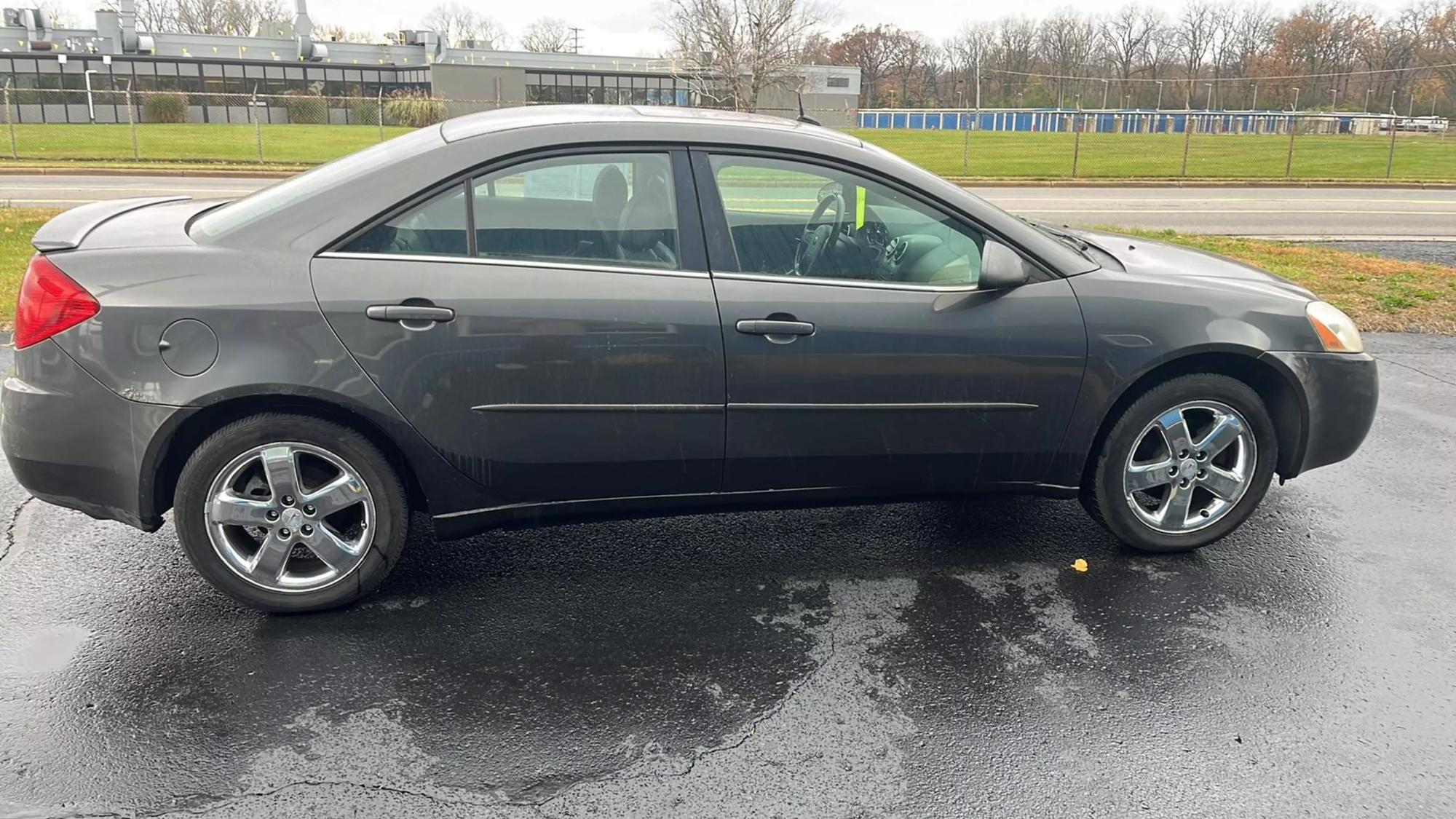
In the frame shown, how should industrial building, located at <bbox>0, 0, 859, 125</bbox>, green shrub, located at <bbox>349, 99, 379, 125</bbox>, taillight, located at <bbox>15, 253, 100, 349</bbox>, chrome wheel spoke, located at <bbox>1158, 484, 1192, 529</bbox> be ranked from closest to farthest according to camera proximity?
taillight, located at <bbox>15, 253, 100, 349</bbox> < chrome wheel spoke, located at <bbox>1158, 484, 1192, 529</bbox> < green shrub, located at <bbox>349, 99, 379, 125</bbox> < industrial building, located at <bbox>0, 0, 859, 125</bbox>

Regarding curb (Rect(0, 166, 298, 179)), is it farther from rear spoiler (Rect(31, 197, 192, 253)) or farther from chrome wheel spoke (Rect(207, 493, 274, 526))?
chrome wheel spoke (Rect(207, 493, 274, 526))

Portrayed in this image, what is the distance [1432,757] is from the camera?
2734 millimetres

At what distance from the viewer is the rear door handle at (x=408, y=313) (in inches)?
123

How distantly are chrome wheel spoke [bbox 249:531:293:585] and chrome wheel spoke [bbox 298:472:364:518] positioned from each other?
5.9 inches

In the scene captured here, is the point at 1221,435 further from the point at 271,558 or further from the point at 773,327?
the point at 271,558

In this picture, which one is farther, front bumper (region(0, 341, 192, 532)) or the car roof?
the car roof

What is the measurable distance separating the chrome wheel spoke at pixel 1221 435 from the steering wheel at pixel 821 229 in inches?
62.1

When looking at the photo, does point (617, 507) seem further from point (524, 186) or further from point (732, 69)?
point (732, 69)

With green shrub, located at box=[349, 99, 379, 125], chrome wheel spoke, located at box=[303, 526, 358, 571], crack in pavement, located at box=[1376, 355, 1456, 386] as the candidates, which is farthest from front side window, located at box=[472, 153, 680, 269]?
green shrub, located at box=[349, 99, 379, 125]

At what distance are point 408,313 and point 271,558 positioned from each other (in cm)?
92

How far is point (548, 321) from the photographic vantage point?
10.5ft

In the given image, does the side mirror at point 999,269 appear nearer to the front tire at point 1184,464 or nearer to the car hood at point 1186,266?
the car hood at point 1186,266

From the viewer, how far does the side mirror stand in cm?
343

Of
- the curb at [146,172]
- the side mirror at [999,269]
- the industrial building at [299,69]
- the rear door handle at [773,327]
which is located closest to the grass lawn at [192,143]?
the curb at [146,172]
